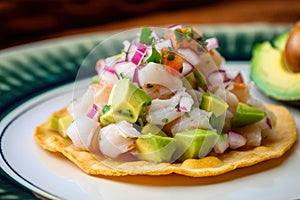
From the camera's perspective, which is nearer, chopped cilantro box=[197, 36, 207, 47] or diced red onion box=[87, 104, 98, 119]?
diced red onion box=[87, 104, 98, 119]

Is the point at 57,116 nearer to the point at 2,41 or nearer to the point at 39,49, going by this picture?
the point at 39,49

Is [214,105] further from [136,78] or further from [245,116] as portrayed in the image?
[136,78]

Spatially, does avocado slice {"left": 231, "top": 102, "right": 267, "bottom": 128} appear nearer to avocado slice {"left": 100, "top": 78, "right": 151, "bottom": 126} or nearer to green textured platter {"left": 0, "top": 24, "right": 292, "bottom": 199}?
avocado slice {"left": 100, "top": 78, "right": 151, "bottom": 126}

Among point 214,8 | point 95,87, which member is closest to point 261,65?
point 95,87

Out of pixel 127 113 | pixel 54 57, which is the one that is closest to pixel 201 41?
pixel 127 113

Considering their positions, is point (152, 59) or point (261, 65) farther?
point (261, 65)

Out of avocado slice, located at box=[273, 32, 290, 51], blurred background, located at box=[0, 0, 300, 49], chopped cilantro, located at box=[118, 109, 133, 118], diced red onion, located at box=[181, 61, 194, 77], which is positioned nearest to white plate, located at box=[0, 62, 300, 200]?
chopped cilantro, located at box=[118, 109, 133, 118]

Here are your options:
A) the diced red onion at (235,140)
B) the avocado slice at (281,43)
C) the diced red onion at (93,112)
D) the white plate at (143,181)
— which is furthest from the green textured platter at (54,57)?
the diced red onion at (235,140)
